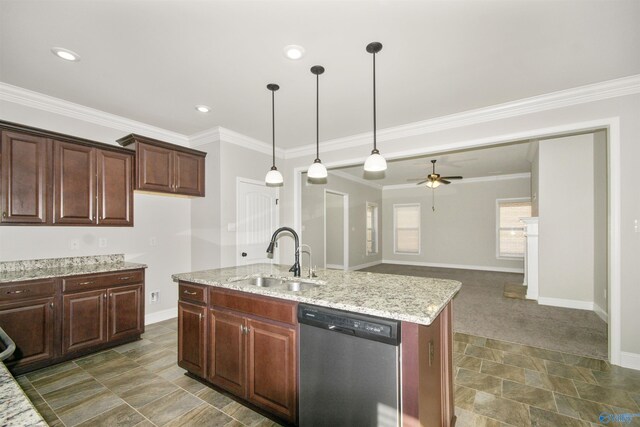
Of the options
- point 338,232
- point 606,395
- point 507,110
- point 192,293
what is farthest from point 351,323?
point 338,232

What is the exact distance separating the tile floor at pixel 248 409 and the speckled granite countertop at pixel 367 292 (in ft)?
2.99

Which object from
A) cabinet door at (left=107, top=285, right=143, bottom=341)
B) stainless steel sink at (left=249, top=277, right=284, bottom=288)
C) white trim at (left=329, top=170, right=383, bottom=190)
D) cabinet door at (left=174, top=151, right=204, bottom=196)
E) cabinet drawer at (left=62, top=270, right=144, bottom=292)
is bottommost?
cabinet door at (left=107, top=285, right=143, bottom=341)

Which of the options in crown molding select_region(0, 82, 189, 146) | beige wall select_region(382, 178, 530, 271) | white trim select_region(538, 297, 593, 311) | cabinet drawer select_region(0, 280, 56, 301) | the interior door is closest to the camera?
cabinet drawer select_region(0, 280, 56, 301)

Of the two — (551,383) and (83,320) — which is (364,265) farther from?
(83,320)

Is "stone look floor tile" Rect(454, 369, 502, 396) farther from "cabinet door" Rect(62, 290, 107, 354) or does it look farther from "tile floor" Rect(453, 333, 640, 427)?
"cabinet door" Rect(62, 290, 107, 354)

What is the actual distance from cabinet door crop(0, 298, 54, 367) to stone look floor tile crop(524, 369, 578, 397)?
4249 millimetres

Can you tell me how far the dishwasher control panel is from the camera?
4.65ft

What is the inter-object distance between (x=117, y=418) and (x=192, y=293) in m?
0.94

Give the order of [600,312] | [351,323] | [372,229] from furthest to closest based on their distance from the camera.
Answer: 1. [372,229]
2. [600,312]
3. [351,323]

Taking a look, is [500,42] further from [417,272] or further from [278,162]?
[417,272]

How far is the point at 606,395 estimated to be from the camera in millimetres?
2281

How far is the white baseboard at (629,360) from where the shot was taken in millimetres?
2667

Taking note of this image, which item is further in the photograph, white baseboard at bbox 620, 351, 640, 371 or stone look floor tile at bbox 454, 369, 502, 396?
white baseboard at bbox 620, 351, 640, 371

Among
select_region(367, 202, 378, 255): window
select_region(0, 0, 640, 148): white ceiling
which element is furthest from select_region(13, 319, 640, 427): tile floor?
select_region(367, 202, 378, 255): window
